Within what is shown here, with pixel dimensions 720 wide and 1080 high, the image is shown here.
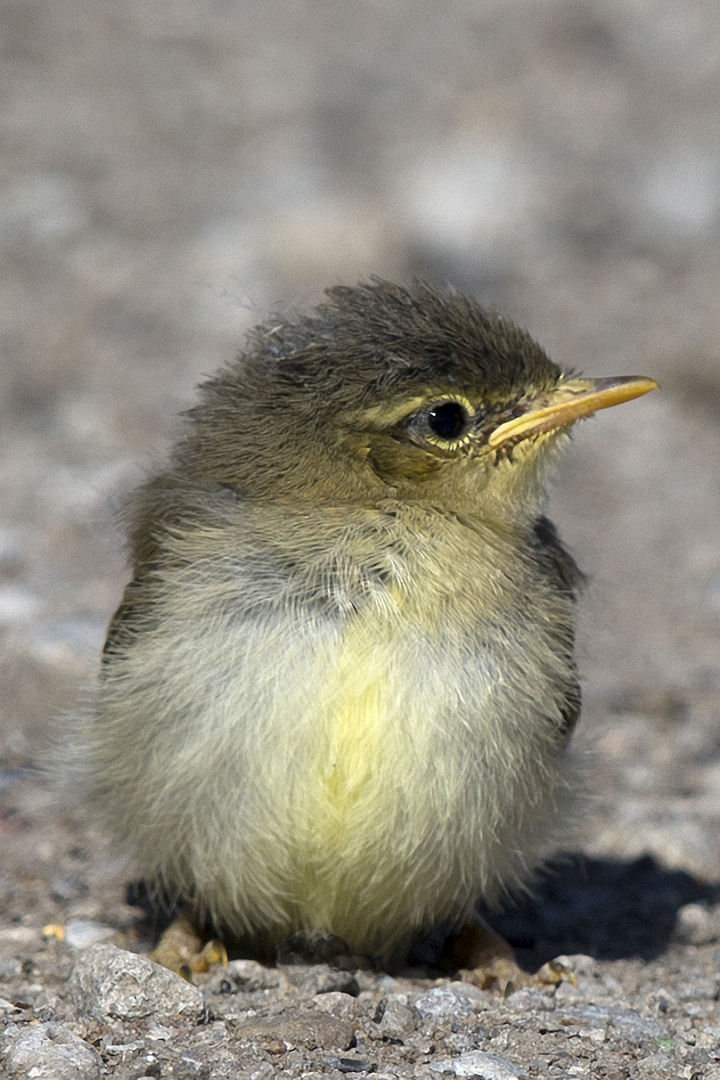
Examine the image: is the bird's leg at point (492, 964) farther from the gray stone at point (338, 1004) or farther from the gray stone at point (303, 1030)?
the gray stone at point (303, 1030)

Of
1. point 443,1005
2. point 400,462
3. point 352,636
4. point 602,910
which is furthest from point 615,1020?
point 400,462

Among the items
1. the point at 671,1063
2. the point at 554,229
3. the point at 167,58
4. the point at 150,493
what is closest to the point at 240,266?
the point at 554,229

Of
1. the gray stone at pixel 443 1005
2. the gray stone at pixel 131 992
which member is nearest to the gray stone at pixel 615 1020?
the gray stone at pixel 443 1005

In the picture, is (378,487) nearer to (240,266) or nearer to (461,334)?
(461,334)

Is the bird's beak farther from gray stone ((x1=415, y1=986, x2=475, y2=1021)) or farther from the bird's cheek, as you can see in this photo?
gray stone ((x1=415, y1=986, x2=475, y2=1021))

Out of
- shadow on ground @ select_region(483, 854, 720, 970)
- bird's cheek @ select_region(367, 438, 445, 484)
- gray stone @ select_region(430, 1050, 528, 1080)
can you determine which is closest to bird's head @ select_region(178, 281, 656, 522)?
bird's cheek @ select_region(367, 438, 445, 484)

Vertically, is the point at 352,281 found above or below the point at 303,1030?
above

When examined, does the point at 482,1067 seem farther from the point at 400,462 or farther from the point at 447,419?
the point at 447,419
